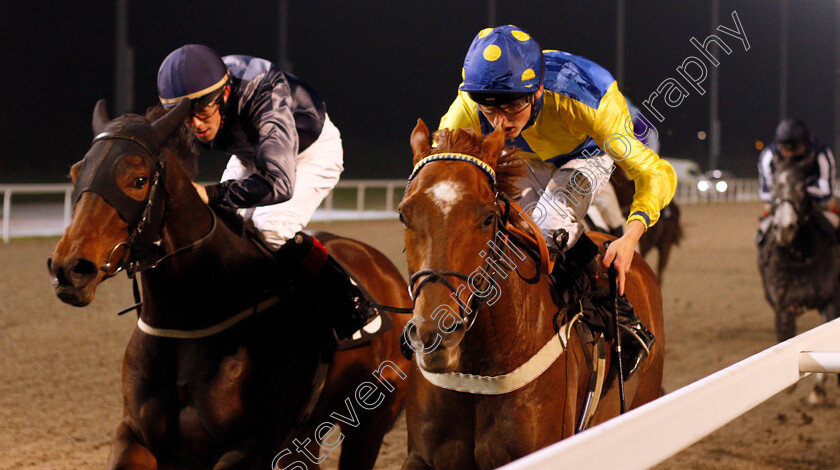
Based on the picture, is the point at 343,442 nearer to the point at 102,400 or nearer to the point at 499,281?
the point at 499,281

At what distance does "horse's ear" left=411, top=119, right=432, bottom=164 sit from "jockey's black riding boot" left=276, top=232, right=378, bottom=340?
3.08ft

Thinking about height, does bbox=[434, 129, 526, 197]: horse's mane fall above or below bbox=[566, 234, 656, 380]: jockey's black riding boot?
above

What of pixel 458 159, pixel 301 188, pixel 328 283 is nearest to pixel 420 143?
pixel 458 159

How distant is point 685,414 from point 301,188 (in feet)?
6.78

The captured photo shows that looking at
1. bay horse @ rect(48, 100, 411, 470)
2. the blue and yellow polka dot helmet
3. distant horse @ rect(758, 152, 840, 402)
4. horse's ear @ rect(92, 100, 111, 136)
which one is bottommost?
distant horse @ rect(758, 152, 840, 402)

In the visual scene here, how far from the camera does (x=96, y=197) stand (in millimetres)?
2084

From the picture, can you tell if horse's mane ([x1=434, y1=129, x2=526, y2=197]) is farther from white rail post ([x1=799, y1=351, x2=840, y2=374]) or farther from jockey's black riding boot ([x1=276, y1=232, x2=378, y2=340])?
jockey's black riding boot ([x1=276, y1=232, x2=378, y2=340])

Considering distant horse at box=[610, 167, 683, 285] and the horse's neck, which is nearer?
the horse's neck

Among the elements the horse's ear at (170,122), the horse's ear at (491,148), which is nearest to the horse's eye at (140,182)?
the horse's ear at (170,122)

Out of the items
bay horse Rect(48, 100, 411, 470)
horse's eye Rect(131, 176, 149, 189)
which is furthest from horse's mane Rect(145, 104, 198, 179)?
horse's eye Rect(131, 176, 149, 189)

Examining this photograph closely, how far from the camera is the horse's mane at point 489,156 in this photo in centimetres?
194

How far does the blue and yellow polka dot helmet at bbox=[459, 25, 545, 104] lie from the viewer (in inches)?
85.1

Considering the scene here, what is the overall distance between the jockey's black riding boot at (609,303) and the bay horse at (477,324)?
23 cm

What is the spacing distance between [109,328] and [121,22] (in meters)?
7.33
